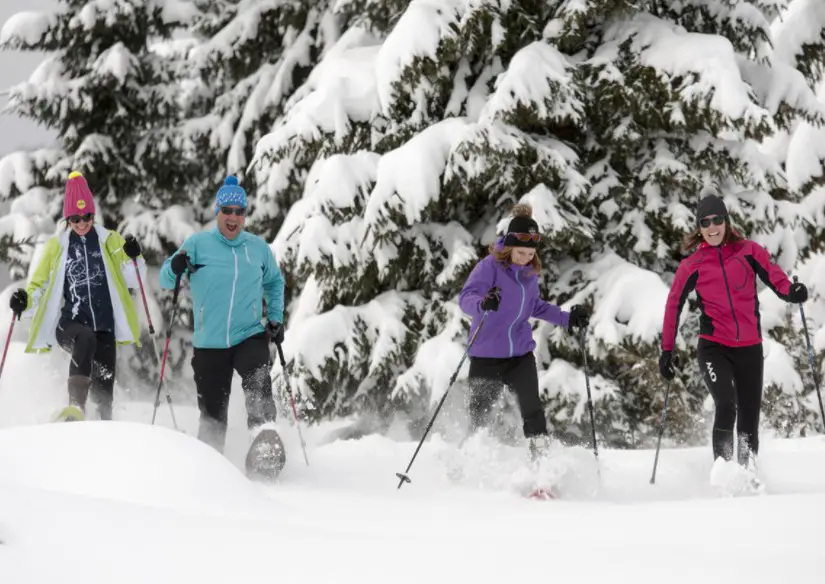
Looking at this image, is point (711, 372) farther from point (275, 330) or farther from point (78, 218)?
point (78, 218)

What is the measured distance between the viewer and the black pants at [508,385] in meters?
5.72

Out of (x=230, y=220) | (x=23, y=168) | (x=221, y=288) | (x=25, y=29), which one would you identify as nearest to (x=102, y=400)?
(x=221, y=288)

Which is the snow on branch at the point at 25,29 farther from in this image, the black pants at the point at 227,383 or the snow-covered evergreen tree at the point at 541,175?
the black pants at the point at 227,383

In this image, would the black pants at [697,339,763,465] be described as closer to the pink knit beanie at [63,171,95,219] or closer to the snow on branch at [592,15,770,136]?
the snow on branch at [592,15,770,136]

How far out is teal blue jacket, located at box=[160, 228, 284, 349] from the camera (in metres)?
5.70

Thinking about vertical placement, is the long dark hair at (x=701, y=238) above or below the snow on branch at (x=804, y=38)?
below

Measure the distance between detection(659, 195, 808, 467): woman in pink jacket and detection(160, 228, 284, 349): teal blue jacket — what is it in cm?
287

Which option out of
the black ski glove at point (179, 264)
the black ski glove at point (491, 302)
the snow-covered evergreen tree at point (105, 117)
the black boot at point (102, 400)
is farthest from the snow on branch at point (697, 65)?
the snow-covered evergreen tree at point (105, 117)

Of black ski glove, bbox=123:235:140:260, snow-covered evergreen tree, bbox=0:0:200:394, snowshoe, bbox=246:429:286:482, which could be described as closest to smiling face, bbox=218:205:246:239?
black ski glove, bbox=123:235:140:260

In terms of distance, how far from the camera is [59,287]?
621 centimetres

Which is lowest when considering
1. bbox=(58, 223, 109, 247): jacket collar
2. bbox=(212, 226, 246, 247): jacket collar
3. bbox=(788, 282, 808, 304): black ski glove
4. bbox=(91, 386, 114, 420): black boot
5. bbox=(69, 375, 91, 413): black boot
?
bbox=(91, 386, 114, 420): black boot

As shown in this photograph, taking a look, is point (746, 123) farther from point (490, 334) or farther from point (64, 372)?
point (64, 372)

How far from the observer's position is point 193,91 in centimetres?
1386

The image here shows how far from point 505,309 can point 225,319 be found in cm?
190
